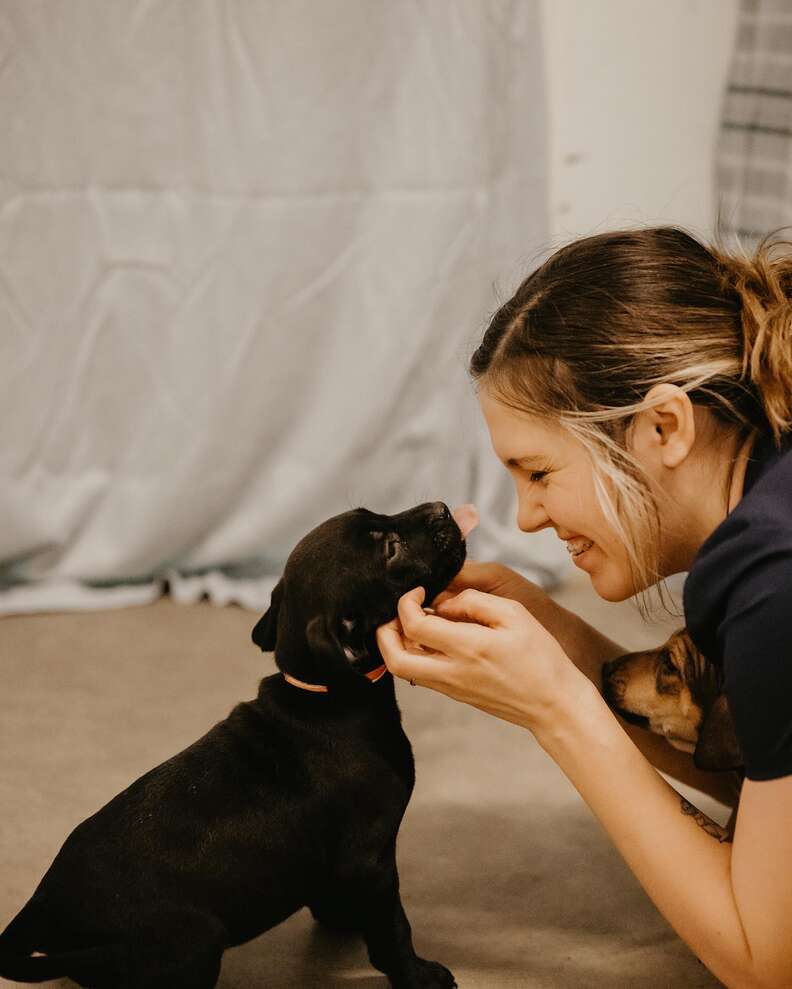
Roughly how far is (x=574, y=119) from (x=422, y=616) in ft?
5.93

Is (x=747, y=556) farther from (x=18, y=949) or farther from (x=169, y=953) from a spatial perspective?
(x=18, y=949)

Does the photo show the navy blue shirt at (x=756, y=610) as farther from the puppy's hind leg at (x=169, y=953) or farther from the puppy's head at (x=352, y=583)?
the puppy's hind leg at (x=169, y=953)

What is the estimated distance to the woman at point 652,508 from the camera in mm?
1095

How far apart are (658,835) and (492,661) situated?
0.77ft

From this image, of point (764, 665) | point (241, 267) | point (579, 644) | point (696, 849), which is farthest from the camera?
point (241, 267)

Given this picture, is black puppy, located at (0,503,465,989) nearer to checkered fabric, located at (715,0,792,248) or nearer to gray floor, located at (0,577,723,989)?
gray floor, located at (0,577,723,989)

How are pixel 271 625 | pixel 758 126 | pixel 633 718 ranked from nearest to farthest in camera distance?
1. pixel 271 625
2. pixel 633 718
3. pixel 758 126

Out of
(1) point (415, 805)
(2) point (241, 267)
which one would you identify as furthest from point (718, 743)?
(2) point (241, 267)

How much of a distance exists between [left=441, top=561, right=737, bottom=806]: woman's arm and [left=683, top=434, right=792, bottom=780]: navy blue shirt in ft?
1.46

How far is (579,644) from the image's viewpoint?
5.39 feet

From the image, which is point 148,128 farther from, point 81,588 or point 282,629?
point 282,629

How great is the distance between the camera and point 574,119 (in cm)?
271

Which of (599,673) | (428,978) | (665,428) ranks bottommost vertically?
(428,978)

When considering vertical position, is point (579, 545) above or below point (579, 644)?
above
